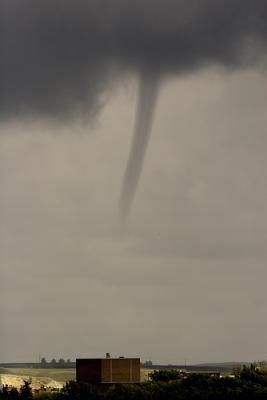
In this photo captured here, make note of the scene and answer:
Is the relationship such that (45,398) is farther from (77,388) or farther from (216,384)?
(216,384)

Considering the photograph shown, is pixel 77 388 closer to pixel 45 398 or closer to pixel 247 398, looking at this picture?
pixel 45 398

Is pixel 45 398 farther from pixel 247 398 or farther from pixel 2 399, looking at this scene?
pixel 247 398

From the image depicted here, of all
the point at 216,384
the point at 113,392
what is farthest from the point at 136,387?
the point at 216,384

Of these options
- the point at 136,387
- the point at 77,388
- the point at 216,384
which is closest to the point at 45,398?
the point at 77,388

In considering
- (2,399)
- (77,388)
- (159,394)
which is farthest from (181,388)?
(2,399)

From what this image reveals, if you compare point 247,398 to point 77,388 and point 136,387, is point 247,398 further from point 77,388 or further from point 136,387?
point 77,388
